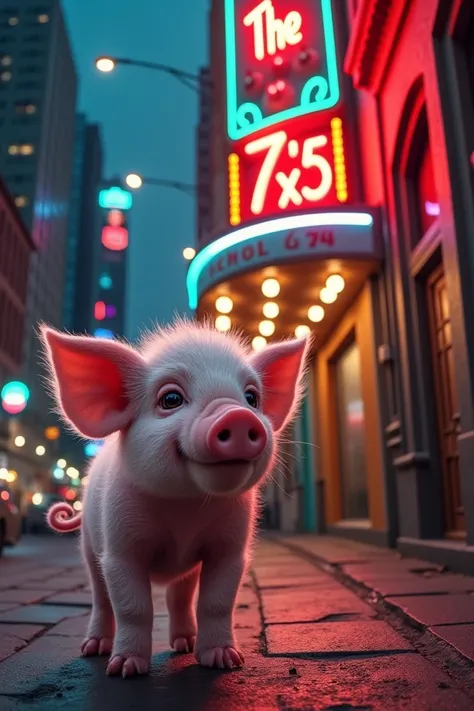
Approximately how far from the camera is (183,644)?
102 inches

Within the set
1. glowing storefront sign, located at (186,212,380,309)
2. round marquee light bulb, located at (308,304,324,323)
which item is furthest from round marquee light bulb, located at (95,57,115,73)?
round marquee light bulb, located at (308,304,324,323)

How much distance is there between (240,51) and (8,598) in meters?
9.81

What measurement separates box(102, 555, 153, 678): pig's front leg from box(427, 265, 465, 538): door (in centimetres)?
457

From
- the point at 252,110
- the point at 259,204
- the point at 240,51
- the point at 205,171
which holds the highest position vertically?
the point at 205,171

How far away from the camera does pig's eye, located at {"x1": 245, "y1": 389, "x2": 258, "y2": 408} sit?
85.3 inches

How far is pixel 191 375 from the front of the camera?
209 centimetres

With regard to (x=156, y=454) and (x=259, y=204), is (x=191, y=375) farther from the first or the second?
(x=259, y=204)

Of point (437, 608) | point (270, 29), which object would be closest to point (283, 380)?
point (437, 608)

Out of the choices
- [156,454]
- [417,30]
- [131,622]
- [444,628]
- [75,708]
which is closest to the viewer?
[75,708]

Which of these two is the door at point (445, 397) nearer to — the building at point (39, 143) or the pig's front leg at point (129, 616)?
the pig's front leg at point (129, 616)

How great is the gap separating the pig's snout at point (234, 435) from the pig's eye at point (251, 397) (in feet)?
1.17

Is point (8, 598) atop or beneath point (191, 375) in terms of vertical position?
beneath

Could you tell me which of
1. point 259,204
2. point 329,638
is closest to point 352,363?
point 259,204

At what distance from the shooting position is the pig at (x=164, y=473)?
1.98 meters
